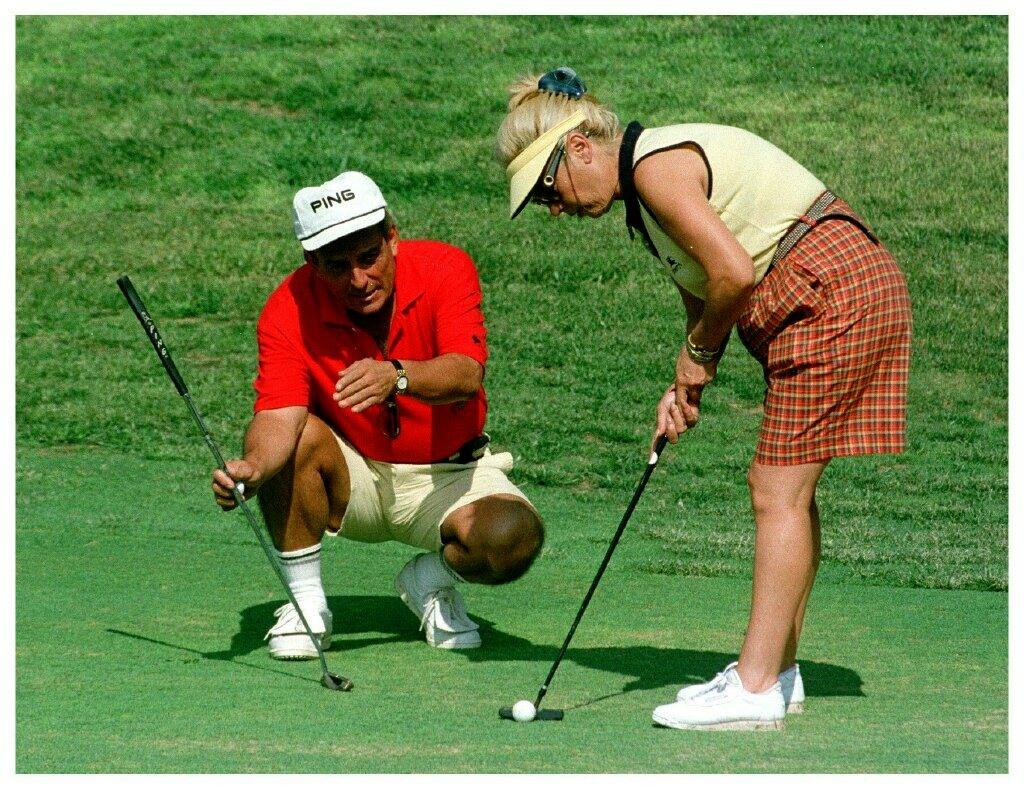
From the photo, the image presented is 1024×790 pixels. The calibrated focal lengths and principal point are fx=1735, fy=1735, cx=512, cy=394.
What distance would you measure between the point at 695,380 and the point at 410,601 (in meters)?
1.57

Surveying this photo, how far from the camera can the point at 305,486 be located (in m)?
5.41

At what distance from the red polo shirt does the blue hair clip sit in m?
1.19

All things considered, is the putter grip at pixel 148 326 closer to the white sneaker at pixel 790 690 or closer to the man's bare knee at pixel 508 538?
the man's bare knee at pixel 508 538

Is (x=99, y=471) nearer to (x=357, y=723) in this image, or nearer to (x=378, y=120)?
(x=357, y=723)

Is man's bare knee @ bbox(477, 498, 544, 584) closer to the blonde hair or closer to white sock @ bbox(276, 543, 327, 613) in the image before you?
white sock @ bbox(276, 543, 327, 613)

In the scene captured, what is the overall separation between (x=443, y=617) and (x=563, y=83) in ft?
6.01

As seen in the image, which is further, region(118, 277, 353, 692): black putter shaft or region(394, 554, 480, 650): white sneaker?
region(394, 554, 480, 650): white sneaker

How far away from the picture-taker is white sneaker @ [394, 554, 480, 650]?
5.47 metres

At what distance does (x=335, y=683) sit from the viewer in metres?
4.80

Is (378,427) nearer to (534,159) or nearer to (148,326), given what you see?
(148,326)

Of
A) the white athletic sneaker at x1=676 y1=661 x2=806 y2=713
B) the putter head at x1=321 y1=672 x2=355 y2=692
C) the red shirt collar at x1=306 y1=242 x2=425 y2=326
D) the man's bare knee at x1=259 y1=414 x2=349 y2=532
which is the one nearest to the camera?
the white athletic sneaker at x1=676 y1=661 x2=806 y2=713

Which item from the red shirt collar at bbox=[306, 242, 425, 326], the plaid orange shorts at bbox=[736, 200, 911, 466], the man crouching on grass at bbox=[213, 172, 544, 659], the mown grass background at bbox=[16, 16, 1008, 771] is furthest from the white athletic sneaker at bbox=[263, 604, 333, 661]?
the plaid orange shorts at bbox=[736, 200, 911, 466]

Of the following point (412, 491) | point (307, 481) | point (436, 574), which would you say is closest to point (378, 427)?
point (412, 491)
